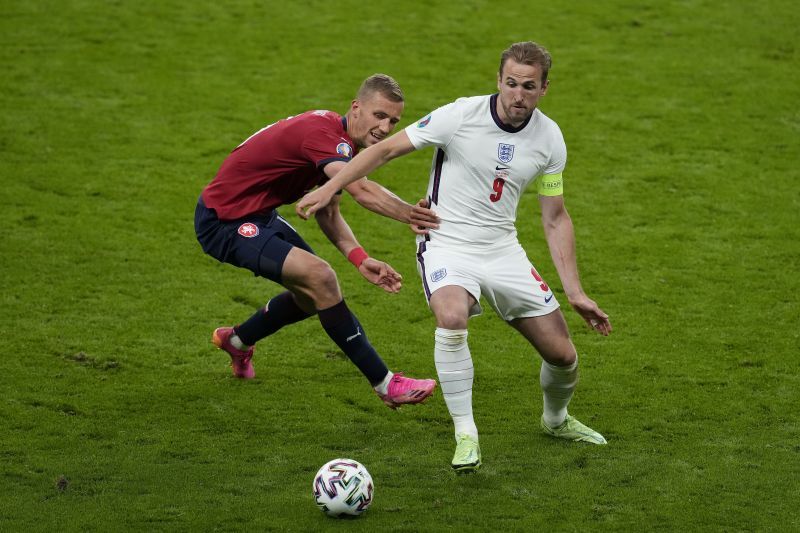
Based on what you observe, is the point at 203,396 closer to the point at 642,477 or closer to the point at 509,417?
the point at 509,417

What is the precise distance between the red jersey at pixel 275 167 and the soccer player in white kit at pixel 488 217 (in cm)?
68

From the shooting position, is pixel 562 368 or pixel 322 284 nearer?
pixel 562 368

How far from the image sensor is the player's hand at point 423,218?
21.6ft

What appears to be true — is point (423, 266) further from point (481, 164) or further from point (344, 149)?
point (344, 149)

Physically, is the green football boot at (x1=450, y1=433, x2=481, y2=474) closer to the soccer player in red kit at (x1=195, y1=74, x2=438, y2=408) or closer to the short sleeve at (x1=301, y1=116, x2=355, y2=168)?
the soccer player in red kit at (x1=195, y1=74, x2=438, y2=408)

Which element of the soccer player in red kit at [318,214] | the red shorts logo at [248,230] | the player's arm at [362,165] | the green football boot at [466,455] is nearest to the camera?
the green football boot at [466,455]

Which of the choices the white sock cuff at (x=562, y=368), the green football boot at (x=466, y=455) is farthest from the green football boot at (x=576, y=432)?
the green football boot at (x=466, y=455)

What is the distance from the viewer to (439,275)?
253 inches

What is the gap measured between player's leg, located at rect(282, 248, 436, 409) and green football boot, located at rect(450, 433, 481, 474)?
694 millimetres

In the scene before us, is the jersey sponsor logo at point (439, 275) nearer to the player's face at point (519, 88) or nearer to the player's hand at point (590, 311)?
the player's hand at point (590, 311)

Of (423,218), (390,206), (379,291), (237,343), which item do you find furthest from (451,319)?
(379,291)

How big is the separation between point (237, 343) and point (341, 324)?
1.37 m

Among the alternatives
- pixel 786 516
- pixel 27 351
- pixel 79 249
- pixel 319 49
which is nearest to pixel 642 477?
pixel 786 516

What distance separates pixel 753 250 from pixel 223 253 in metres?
5.60
